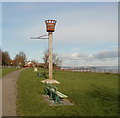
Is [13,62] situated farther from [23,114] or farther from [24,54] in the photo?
[23,114]

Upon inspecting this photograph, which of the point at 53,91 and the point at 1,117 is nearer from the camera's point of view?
the point at 1,117

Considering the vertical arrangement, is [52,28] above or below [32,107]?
above

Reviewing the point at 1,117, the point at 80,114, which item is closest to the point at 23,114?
the point at 1,117

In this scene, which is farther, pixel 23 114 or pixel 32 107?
pixel 32 107

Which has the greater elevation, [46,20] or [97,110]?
[46,20]

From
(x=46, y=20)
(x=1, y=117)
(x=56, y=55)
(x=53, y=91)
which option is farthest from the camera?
(x=56, y=55)

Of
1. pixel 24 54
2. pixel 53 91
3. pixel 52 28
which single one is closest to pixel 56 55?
pixel 52 28

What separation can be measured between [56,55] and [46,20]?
37.7 meters

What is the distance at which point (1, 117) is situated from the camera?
6430 mm

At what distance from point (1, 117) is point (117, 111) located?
4201 mm

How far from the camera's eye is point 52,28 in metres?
18.4

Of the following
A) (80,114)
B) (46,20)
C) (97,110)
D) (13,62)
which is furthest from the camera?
(13,62)

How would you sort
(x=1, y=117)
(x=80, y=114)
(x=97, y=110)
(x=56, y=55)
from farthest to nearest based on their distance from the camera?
(x=56, y=55) → (x=97, y=110) → (x=80, y=114) → (x=1, y=117)

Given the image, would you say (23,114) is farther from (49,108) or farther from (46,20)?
A: (46,20)
